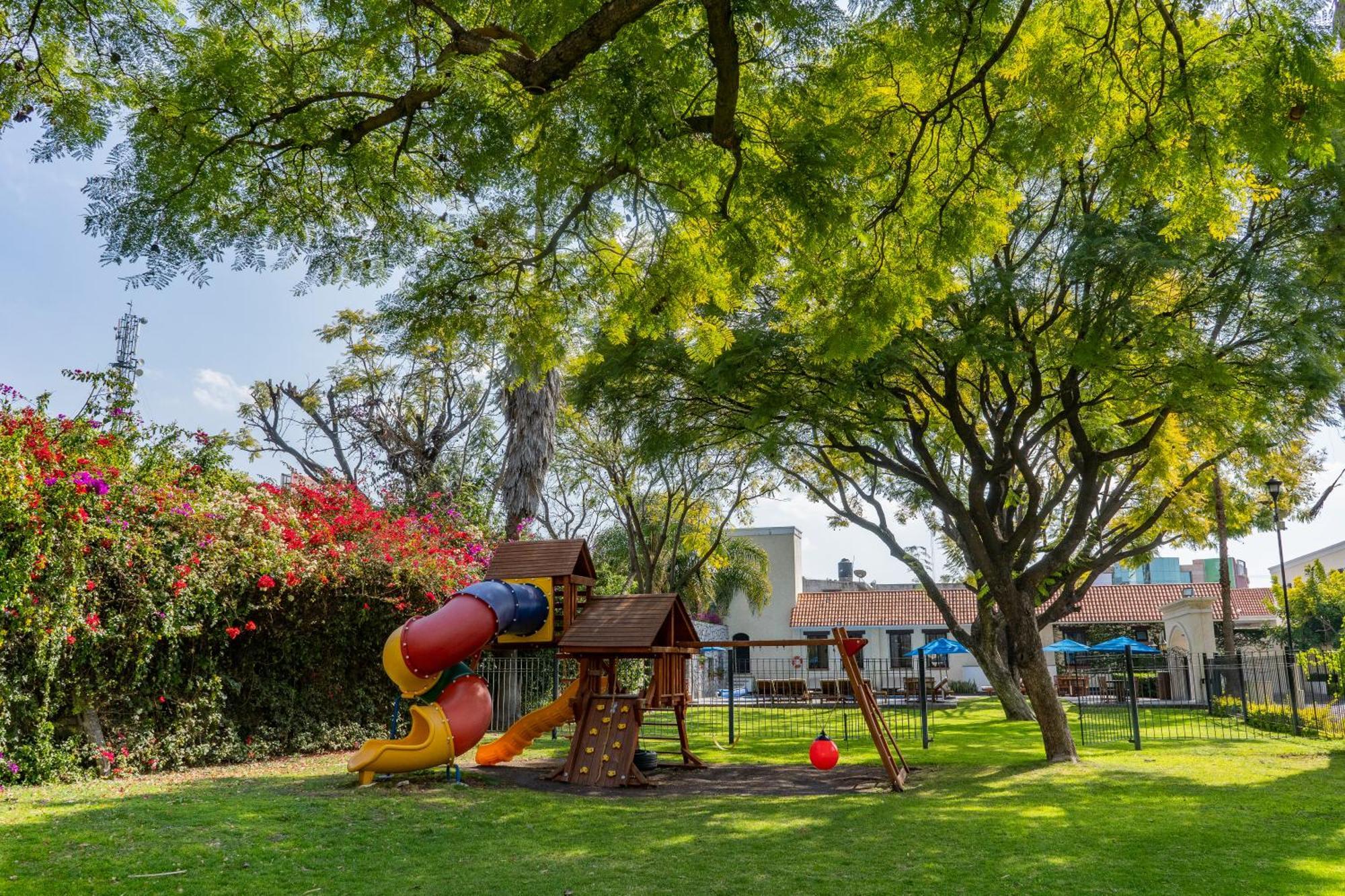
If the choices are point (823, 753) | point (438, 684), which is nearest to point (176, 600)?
point (438, 684)

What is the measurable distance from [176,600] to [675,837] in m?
6.69

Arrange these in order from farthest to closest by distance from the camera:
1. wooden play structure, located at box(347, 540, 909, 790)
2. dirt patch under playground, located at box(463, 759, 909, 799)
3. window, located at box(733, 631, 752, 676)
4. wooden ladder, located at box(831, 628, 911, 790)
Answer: window, located at box(733, 631, 752, 676), wooden ladder, located at box(831, 628, 911, 790), dirt patch under playground, located at box(463, 759, 909, 799), wooden play structure, located at box(347, 540, 909, 790)

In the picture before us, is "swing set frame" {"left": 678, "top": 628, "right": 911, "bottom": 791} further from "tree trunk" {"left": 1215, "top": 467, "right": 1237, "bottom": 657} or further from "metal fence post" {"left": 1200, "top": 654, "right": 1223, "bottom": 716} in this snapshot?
"tree trunk" {"left": 1215, "top": 467, "right": 1237, "bottom": 657}

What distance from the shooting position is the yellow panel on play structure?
13.0 metres

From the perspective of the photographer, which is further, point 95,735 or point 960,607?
point 960,607

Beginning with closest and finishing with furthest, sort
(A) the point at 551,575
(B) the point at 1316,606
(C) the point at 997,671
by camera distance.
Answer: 1. (A) the point at 551,575
2. (C) the point at 997,671
3. (B) the point at 1316,606

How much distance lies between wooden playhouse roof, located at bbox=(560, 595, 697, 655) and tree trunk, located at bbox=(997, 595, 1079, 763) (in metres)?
4.71

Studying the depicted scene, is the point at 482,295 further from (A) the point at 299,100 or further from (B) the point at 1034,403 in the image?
(B) the point at 1034,403

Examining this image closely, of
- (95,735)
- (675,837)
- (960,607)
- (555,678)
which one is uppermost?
(960,607)

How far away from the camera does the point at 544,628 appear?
1325cm

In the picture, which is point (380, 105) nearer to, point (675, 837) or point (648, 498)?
point (675, 837)

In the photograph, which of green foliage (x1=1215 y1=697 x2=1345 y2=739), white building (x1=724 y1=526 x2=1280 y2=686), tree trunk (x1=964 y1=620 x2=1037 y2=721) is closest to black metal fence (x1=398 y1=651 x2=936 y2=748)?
tree trunk (x1=964 y1=620 x2=1037 y2=721)

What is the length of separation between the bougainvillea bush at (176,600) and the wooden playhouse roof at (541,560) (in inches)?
62.3

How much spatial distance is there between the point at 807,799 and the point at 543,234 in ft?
22.8
